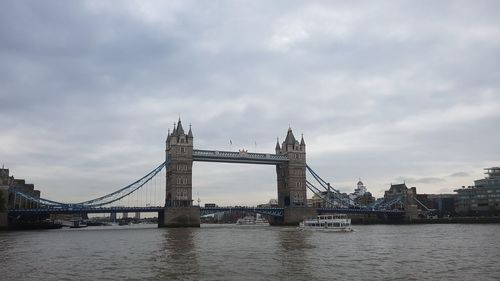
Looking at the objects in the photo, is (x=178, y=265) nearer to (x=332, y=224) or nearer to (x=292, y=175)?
(x=332, y=224)

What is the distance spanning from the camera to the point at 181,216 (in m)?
101

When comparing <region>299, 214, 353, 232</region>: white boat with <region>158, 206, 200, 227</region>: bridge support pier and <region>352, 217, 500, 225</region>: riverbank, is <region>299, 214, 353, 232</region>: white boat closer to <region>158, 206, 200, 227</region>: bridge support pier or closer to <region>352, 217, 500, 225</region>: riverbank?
<region>158, 206, 200, 227</region>: bridge support pier

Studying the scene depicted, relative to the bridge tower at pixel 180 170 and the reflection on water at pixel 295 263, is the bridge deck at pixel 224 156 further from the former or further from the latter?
the reflection on water at pixel 295 263

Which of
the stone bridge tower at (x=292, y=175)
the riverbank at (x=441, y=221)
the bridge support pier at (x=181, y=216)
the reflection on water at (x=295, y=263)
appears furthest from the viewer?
the stone bridge tower at (x=292, y=175)

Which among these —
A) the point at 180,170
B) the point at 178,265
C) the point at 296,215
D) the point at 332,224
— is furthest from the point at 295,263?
the point at 296,215

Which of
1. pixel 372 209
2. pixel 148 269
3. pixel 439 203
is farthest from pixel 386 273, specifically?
pixel 439 203

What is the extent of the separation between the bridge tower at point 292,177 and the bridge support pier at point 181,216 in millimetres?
23852

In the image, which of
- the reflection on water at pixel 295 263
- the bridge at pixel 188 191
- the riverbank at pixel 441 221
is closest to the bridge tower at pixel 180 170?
the bridge at pixel 188 191

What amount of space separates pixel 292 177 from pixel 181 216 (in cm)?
3342

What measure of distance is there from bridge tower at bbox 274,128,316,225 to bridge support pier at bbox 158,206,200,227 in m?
23.9

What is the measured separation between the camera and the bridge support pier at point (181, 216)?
100125 mm

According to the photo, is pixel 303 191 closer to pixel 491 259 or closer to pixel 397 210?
pixel 397 210

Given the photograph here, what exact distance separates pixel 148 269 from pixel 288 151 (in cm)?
9837

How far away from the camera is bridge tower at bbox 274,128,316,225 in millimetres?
121031
